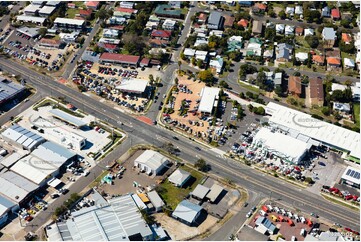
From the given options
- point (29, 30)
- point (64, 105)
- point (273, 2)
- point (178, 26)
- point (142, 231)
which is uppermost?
point (273, 2)

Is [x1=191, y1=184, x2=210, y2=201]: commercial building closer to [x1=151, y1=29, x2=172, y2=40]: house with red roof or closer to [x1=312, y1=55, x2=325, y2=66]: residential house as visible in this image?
[x1=312, y1=55, x2=325, y2=66]: residential house

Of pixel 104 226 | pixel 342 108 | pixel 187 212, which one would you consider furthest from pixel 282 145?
pixel 104 226

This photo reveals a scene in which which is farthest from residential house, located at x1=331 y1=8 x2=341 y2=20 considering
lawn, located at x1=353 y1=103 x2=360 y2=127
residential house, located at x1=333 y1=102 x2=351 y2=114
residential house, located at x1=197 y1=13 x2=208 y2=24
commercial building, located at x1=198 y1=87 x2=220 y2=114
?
commercial building, located at x1=198 y1=87 x2=220 y2=114

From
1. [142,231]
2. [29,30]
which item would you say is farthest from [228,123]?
[29,30]

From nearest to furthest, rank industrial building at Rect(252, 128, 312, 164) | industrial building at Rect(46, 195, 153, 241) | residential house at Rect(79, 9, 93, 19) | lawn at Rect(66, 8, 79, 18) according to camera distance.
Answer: industrial building at Rect(46, 195, 153, 241) < industrial building at Rect(252, 128, 312, 164) < residential house at Rect(79, 9, 93, 19) < lawn at Rect(66, 8, 79, 18)

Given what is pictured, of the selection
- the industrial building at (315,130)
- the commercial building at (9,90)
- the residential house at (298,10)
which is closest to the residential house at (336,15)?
the residential house at (298,10)

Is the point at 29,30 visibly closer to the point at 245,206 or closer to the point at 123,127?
the point at 123,127
